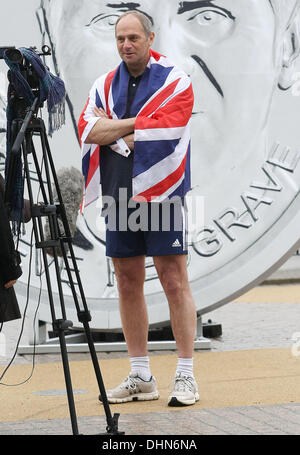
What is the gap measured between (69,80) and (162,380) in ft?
7.48

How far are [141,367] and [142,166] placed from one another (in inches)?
42.3

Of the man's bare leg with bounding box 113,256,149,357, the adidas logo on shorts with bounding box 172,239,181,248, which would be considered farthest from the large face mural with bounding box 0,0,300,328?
the adidas logo on shorts with bounding box 172,239,181,248

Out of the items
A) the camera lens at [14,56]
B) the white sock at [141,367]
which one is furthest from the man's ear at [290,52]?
the camera lens at [14,56]

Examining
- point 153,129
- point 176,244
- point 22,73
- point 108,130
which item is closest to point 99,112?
point 108,130

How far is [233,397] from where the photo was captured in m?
5.23

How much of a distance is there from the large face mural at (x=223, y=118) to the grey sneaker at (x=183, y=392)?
1.50 meters

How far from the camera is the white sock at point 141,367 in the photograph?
5.34 metres

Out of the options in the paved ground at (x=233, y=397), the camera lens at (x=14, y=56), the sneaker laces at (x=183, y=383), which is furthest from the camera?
the sneaker laces at (x=183, y=383)

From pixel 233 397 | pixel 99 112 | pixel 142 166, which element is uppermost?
pixel 99 112

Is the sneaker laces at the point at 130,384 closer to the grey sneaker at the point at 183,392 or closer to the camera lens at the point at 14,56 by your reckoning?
the grey sneaker at the point at 183,392

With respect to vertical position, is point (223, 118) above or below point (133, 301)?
above

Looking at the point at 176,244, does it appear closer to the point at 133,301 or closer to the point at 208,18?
the point at 133,301

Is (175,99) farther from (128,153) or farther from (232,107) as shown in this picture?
(232,107)
